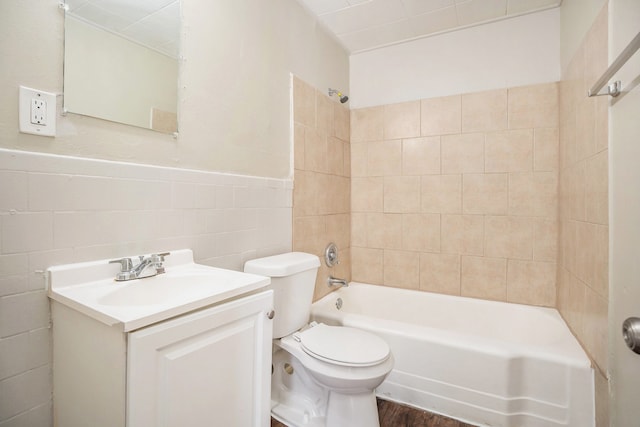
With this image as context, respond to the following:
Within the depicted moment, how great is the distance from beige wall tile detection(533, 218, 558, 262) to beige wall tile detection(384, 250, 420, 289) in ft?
2.63

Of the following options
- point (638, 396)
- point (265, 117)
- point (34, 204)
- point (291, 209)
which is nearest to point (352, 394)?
point (638, 396)

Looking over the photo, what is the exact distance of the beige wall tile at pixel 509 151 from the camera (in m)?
2.13

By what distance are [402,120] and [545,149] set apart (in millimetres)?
1015

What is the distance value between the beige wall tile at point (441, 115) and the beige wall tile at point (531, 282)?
1.08 meters

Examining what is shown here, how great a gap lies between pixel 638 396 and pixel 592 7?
167 centimetres

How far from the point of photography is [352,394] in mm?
1350

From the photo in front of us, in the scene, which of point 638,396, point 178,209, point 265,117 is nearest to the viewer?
point 638,396

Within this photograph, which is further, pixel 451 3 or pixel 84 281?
pixel 451 3

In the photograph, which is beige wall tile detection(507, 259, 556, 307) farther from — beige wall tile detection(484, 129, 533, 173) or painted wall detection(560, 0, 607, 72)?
painted wall detection(560, 0, 607, 72)

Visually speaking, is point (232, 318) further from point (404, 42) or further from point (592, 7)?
point (404, 42)

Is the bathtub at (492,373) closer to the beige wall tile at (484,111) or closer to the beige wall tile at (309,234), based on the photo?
the beige wall tile at (309,234)

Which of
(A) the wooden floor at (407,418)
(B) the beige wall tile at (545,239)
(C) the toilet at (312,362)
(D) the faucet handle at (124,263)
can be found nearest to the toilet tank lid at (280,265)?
(C) the toilet at (312,362)

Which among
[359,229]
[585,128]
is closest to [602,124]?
[585,128]

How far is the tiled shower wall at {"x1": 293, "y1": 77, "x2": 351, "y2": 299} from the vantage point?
6.71ft
